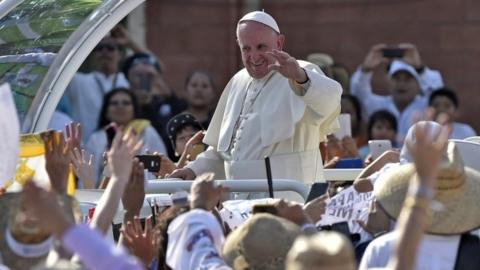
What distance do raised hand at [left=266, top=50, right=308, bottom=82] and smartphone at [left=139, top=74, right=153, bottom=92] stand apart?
701 cm

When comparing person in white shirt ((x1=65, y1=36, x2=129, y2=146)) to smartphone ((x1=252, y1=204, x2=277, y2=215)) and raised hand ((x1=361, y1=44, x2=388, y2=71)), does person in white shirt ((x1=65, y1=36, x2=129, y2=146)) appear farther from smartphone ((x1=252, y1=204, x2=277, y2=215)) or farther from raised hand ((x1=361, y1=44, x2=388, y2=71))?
smartphone ((x1=252, y1=204, x2=277, y2=215))

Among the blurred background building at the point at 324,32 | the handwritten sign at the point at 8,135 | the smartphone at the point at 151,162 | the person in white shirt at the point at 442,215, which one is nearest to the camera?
the person in white shirt at the point at 442,215

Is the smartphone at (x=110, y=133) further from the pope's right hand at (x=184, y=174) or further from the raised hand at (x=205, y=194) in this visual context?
the raised hand at (x=205, y=194)

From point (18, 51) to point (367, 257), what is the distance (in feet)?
12.3

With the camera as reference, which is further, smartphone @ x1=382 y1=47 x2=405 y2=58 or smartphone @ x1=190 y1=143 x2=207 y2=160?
smartphone @ x1=382 y1=47 x2=405 y2=58

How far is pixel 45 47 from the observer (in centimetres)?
907

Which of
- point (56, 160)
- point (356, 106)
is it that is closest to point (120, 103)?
point (356, 106)

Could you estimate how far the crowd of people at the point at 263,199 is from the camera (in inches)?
191

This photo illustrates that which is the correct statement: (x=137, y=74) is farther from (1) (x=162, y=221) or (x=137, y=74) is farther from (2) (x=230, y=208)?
(1) (x=162, y=221)

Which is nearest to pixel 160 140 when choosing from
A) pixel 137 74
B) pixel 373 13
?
pixel 137 74

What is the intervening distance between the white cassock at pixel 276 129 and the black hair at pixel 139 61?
6.14 meters

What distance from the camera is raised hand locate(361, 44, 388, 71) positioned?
14.9 metres

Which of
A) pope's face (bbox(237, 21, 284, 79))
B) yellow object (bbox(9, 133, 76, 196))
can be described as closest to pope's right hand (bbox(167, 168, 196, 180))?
pope's face (bbox(237, 21, 284, 79))

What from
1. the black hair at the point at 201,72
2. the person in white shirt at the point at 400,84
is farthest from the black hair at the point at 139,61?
the person in white shirt at the point at 400,84
